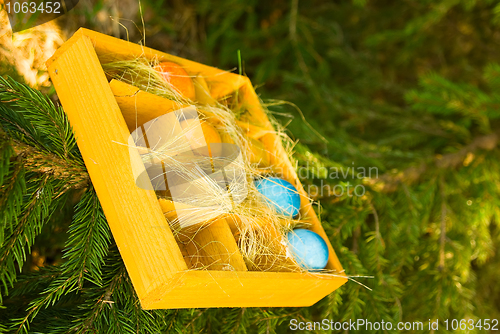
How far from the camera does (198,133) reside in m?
0.77

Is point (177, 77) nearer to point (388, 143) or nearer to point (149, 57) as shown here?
point (149, 57)

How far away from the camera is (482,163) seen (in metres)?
1.33

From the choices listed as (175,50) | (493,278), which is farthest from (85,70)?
(493,278)

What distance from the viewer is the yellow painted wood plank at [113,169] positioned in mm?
575

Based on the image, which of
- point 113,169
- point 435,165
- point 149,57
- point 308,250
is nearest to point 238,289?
point 308,250

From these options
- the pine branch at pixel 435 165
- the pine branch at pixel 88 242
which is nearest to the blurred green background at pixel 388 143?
the pine branch at pixel 435 165

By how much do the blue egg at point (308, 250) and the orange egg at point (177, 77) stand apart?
0.43 metres

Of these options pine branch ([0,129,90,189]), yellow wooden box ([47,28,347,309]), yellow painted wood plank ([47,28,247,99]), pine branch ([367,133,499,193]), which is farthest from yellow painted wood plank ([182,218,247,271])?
pine branch ([367,133,499,193])

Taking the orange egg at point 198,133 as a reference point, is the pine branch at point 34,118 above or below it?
above

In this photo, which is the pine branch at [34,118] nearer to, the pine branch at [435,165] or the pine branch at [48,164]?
the pine branch at [48,164]

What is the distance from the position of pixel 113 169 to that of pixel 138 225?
0.41 ft

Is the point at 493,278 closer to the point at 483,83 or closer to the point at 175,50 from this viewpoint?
the point at 483,83

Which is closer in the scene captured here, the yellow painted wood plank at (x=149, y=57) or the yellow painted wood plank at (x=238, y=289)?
the yellow painted wood plank at (x=238, y=289)

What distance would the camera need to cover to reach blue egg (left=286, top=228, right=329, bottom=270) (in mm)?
767
